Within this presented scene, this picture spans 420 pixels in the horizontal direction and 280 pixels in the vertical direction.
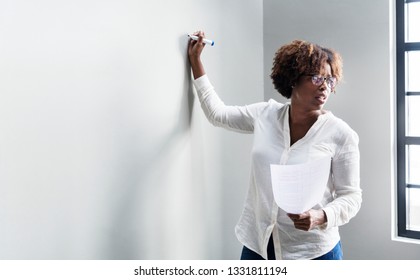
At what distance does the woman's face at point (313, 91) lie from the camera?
138 centimetres

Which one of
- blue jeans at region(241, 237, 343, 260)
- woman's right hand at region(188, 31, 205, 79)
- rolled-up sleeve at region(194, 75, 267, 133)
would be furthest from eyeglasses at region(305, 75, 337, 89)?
blue jeans at region(241, 237, 343, 260)

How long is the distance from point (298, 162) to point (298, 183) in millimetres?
193

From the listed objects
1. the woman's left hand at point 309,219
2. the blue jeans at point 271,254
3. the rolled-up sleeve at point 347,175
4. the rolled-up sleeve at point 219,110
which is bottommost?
the blue jeans at point 271,254

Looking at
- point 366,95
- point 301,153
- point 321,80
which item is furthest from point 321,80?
point 366,95

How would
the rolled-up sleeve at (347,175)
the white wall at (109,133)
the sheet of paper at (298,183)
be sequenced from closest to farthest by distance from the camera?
the white wall at (109,133) < the sheet of paper at (298,183) < the rolled-up sleeve at (347,175)

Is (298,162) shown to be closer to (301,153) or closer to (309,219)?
(301,153)

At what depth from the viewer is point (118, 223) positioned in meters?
1.23

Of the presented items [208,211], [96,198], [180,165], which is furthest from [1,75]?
[208,211]

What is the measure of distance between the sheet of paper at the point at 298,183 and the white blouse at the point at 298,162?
13 cm

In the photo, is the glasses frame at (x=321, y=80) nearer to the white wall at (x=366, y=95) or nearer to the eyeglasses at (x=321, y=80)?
the eyeglasses at (x=321, y=80)

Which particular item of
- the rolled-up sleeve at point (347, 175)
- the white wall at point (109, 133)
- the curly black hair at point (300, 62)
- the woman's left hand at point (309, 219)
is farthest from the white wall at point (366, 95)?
the woman's left hand at point (309, 219)

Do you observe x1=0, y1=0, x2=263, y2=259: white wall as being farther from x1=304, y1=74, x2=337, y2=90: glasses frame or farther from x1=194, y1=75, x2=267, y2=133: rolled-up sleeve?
x1=304, y1=74, x2=337, y2=90: glasses frame

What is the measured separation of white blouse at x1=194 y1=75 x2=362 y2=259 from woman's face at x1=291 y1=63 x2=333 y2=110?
0.05 meters

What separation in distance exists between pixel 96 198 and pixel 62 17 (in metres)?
0.48
